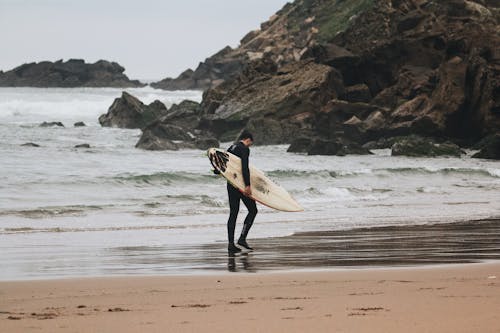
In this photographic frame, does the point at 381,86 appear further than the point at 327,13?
No

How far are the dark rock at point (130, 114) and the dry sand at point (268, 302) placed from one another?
44180 mm

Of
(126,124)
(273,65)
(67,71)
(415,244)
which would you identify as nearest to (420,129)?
(273,65)

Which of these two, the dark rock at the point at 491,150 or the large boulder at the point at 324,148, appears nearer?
the dark rock at the point at 491,150

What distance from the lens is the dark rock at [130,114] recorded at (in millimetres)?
53562

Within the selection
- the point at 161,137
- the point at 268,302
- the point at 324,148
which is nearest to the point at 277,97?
the point at 161,137

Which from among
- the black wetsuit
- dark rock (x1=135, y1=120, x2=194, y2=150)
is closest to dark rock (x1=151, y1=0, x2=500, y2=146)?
dark rock (x1=135, y1=120, x2=194, y2=150)

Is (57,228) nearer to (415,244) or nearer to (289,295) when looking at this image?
(415,244)

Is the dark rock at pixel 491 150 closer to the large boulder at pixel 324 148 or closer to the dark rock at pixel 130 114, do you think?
the large boulder at pixel 324 148

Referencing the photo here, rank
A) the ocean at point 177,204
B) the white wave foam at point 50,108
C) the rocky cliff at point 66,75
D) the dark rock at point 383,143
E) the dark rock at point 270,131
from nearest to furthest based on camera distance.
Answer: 1. the ocean at point 177,204
2. the dark rock at point 383,143
3. the dark rock at point 270,131
4. the white wave foam at point 50,108
5. the rocky cliff at point 66,75

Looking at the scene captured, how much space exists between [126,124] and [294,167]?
86.2 ft

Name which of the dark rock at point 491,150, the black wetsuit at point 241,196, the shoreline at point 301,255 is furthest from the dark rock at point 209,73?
the black wetsuit at point 241,196

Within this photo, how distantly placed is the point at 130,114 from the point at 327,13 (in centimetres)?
5127

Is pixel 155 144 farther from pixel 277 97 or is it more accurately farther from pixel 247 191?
pixel 247 191

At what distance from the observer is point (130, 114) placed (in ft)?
176
